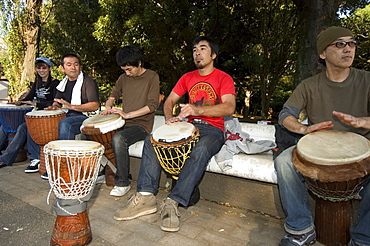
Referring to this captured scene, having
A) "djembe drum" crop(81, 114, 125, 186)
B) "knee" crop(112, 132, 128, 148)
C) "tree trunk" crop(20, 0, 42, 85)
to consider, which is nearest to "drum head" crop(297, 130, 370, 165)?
"knee" crop(112, 132, 128, 148)

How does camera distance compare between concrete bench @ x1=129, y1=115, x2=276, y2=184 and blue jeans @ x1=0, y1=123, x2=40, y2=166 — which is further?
blue jeans @ x1=0, y1=123, x2=40, y2=166

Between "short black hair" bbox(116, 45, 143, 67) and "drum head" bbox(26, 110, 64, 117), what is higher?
"short black hair" bbox(116, 45, 143, 67)

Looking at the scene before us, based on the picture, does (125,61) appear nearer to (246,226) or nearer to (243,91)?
(246,226)

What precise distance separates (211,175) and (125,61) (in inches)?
69.6

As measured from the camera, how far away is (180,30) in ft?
31.4

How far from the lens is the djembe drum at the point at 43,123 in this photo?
13.0 ft

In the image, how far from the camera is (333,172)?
2035mm

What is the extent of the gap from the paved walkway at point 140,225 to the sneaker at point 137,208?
0.16 ft

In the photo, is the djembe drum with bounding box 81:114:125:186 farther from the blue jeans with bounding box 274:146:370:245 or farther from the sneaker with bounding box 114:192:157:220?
the blue jeans with bounding box 274:146:370:245

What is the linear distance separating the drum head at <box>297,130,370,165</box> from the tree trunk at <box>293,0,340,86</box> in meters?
3.27

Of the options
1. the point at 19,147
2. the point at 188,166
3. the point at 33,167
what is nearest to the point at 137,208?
the point at 188,166

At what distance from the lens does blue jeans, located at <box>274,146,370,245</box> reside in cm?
221

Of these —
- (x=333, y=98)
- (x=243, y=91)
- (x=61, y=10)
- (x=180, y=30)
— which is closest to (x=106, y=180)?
(x=333, y=98)

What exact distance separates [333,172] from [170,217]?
54.1 inches
